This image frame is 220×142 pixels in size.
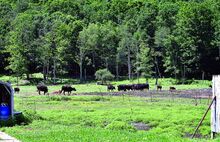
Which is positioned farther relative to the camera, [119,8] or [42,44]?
[119,8]

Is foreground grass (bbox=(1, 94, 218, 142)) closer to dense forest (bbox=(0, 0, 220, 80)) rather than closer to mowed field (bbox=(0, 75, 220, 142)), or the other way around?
mowed field (bbox=(0, 75, 220, 142))

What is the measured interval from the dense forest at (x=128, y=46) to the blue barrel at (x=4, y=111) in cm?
6945

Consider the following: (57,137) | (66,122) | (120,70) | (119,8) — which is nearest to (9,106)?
(66,122)

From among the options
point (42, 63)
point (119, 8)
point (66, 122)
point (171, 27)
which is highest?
point (119, 8)

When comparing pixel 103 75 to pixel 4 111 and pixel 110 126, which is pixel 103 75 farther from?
pixel 110 126

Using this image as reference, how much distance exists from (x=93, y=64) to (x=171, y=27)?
2275cm

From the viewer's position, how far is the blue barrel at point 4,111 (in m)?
32.2

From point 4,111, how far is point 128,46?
3336 inches

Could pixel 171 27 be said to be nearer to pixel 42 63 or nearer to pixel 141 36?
pixel 141 36

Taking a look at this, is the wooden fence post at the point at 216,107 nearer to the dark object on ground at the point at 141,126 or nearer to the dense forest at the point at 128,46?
the dark object on ground at the point at 141,126

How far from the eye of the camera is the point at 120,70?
124 metres

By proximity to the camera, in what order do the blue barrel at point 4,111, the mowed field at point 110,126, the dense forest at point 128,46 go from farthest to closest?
the dense forest at point 128,46, the blue barrel at point 4,111, the mowed field at point 110,126

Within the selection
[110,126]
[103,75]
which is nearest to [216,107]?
[110,126]

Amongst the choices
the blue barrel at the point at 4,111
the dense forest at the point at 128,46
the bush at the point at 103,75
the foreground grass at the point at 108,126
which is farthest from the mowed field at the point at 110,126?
the dense forest at the point at 128,46
